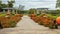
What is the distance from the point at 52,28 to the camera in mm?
19750

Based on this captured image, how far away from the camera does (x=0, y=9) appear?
100625mm

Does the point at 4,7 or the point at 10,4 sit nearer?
the point at 10,4

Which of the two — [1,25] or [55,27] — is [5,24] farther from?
[55,27]

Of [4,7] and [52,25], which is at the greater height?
[52,25]

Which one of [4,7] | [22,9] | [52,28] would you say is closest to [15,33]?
[52,28]

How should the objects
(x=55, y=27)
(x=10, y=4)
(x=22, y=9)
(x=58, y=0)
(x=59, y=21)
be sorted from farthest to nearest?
(x=22, y=9) → (x=10, y=4) → (x=58, y=0) → (x=59, y=21) → (x=55, y=27)

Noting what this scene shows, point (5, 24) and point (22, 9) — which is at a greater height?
point (5, 24)

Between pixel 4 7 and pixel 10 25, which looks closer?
pixel 10 25

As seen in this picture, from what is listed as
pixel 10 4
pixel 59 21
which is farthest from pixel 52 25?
pixel 10 4

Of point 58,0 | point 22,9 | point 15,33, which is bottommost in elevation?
point 22,9

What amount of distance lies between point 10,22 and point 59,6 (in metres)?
60.4

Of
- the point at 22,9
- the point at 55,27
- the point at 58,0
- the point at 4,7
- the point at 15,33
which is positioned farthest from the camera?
the point at 22,9

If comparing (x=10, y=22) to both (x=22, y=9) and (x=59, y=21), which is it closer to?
(x=59, y=21)

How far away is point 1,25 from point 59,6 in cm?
6246
